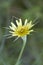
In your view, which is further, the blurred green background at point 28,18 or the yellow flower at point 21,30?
the blurred green background at point 28,18

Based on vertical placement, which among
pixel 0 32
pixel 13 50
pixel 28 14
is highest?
pixel 28 14

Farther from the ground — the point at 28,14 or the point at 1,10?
the point at 1,10

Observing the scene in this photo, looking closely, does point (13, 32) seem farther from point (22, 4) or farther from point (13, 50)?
point (22, 4)

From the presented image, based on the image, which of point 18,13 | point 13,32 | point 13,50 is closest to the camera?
point 13,32

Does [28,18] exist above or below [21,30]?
above

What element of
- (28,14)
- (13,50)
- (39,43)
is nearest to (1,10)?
(28,14)

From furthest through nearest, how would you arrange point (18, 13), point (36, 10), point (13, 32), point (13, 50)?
point (18, 13)
point (36, 10)
point (13, 50)
point (13, 32)

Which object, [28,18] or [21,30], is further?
[28,18]

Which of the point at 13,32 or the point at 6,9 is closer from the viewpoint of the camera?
the point at 13,32

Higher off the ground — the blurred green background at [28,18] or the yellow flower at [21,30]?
the blurred green background at [28,18]

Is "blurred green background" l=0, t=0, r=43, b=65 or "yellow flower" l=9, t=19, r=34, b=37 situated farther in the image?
"blurred green background" l=0, t=0, r=43, b=65

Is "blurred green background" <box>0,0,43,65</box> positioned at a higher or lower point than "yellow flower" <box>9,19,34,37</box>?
higher
